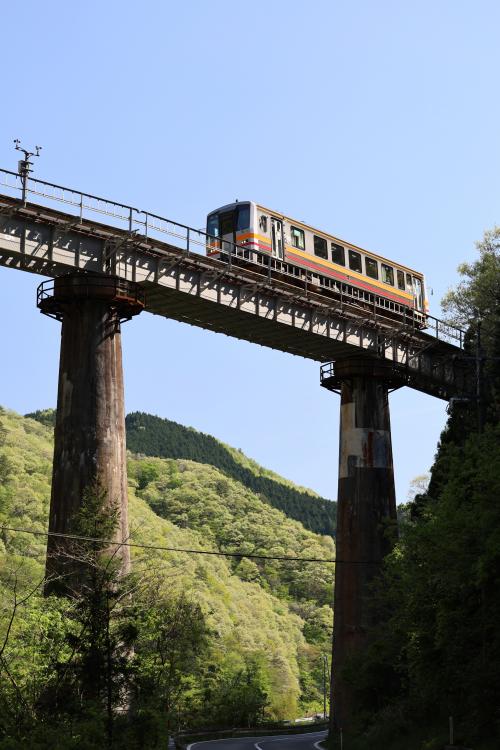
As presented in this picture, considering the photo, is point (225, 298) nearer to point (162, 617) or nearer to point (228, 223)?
point (228, 223)

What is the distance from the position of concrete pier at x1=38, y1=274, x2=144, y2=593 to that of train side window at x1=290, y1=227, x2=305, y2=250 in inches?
633

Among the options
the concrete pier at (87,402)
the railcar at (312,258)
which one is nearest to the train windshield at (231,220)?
the railcar at (312,258)

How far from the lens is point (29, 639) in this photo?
3089 centimetres

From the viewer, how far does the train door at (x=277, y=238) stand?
167 ft

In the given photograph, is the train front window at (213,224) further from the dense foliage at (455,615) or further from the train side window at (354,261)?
the dense foliage at (455,615)

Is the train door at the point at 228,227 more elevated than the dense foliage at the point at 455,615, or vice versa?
the train door at the point at 228,227

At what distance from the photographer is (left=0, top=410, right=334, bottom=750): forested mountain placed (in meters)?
27.2

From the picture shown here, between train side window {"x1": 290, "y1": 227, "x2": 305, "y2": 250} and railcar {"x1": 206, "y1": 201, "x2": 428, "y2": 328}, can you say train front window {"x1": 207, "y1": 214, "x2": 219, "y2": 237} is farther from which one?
train side window {"x1": 290, "y1": 227, "x2": 305, "y2": 250}

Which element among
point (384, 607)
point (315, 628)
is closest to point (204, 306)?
point (384, 607)

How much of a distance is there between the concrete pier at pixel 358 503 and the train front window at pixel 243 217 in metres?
8.30

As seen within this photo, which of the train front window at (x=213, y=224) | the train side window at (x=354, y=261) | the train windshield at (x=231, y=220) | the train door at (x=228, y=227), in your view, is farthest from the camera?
the train side window at (x=354, y=261)

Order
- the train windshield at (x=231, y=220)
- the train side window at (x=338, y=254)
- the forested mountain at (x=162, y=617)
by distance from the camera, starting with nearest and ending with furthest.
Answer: the forested mountain at (x=162, y=617) < the train windshield at (x=231, y=220) < the train side window at (x=338, y=254)

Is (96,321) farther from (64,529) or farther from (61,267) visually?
(64,529)

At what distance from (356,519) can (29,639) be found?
795 inches
